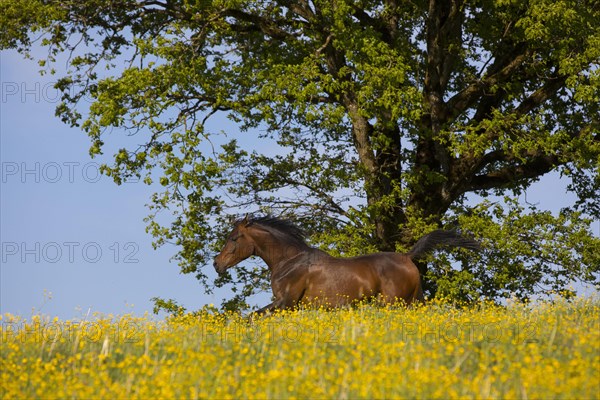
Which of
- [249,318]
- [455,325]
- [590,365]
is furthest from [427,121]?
[590,365]

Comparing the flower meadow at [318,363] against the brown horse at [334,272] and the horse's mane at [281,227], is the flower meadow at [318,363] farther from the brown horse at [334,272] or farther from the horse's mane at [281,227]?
the horse's mane at [281,227]

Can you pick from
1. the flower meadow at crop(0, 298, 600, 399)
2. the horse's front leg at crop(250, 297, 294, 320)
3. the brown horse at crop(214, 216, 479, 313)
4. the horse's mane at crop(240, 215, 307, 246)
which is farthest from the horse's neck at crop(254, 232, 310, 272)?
the flower meadow at crop(0, 298, 600, 399)

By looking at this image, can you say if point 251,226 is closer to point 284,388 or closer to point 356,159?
point 356,159

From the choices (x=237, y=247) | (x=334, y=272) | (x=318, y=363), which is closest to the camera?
(x=318, y=363)

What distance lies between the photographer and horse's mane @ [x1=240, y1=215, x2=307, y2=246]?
1762 centimetres

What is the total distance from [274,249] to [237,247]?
882 mm

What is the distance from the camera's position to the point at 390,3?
23.9 metres

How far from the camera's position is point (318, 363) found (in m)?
9.07

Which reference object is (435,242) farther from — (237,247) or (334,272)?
(237,247)

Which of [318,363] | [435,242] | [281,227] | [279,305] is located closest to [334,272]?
[279,305]

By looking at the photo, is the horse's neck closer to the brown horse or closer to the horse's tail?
the brown horse

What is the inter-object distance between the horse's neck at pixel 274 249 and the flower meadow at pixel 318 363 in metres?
5.32

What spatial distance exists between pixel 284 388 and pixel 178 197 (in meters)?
13.8

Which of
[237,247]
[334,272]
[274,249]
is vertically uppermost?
[237,247]
